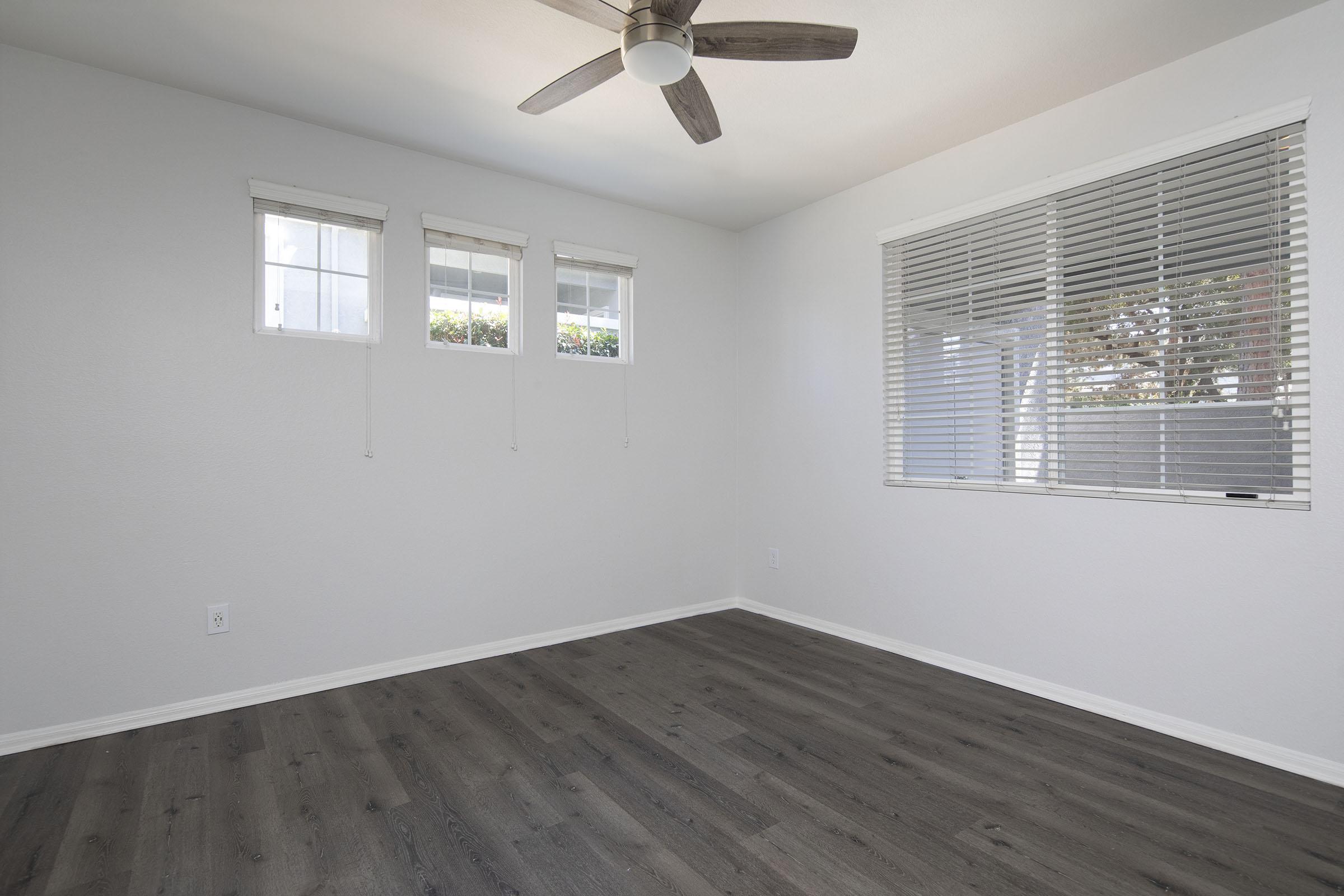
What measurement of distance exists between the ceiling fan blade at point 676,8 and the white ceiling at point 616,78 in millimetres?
522

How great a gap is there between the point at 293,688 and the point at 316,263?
1.98 metres

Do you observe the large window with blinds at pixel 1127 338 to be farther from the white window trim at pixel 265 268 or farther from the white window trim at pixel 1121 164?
the white window trim at pixel 265 268

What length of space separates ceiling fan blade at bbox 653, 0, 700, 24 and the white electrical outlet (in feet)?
9.44

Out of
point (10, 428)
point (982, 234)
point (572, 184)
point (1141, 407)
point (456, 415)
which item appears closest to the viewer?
point (10, 428)

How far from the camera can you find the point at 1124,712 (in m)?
2.72

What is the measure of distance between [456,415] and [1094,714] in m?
3.26

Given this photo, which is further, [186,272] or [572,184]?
[572,184]

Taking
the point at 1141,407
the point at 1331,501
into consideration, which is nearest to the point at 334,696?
the point at 1141,407

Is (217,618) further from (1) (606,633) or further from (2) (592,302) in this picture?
(2) (592,302)

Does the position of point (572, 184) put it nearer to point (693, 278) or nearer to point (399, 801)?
point (693, 278)

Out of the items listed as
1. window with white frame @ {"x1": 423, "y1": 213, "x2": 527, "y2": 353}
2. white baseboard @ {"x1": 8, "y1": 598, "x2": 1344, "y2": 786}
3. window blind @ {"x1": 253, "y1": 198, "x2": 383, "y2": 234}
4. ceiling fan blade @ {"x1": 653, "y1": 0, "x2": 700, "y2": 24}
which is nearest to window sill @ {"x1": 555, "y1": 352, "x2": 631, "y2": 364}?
→ window with white frame @ {"x1": 423, "y1": 213, "x2": 527, "y2": 353}

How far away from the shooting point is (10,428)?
2.51 m

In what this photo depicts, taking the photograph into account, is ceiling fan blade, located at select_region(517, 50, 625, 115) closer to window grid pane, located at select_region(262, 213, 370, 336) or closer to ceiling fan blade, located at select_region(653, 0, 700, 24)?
ceiling fan blade, located at select_region(653, 0, 700, 24)

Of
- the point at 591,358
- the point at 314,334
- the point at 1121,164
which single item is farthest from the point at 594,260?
the point at 1121,164
